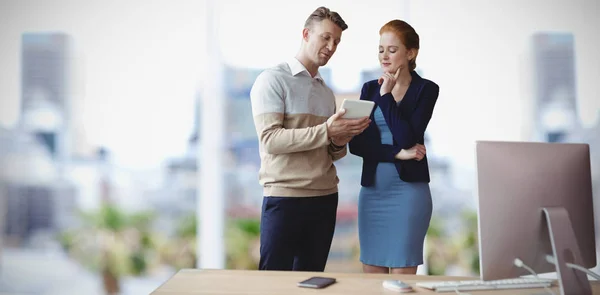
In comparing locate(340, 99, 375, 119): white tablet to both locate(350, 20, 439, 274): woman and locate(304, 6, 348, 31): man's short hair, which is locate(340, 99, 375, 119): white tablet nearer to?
locate(350, 20, 439, 274): woman

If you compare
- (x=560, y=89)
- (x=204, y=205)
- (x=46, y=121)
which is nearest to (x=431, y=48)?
(x=560, y=89)

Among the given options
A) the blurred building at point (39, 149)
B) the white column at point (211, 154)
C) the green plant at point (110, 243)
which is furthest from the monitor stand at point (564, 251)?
the blurred building at point (39, 149)

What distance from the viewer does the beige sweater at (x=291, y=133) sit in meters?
2.21

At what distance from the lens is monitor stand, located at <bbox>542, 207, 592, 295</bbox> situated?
1437 millimetres

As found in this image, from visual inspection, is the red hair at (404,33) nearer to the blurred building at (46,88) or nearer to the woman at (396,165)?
the woman at (396,165)

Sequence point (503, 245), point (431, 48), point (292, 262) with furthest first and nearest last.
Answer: point (431, 48) < point (292, 262) < point (503, 245)

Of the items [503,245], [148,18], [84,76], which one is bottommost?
[503,245]

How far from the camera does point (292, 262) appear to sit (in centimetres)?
235

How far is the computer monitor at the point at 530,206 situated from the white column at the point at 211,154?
2394 millimetres

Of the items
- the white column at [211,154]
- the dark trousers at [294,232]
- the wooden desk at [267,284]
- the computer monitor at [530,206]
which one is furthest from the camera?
the white column at [211,154]

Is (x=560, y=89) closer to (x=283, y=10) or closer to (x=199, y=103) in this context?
(x=283, y=10)

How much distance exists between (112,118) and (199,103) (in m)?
0.59

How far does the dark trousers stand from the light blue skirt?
19 centimetres

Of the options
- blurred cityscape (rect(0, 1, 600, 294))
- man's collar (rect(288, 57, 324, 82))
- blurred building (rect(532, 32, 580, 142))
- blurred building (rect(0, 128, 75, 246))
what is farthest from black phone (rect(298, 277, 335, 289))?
blurred building (rect(0, 128, 75, 246))
